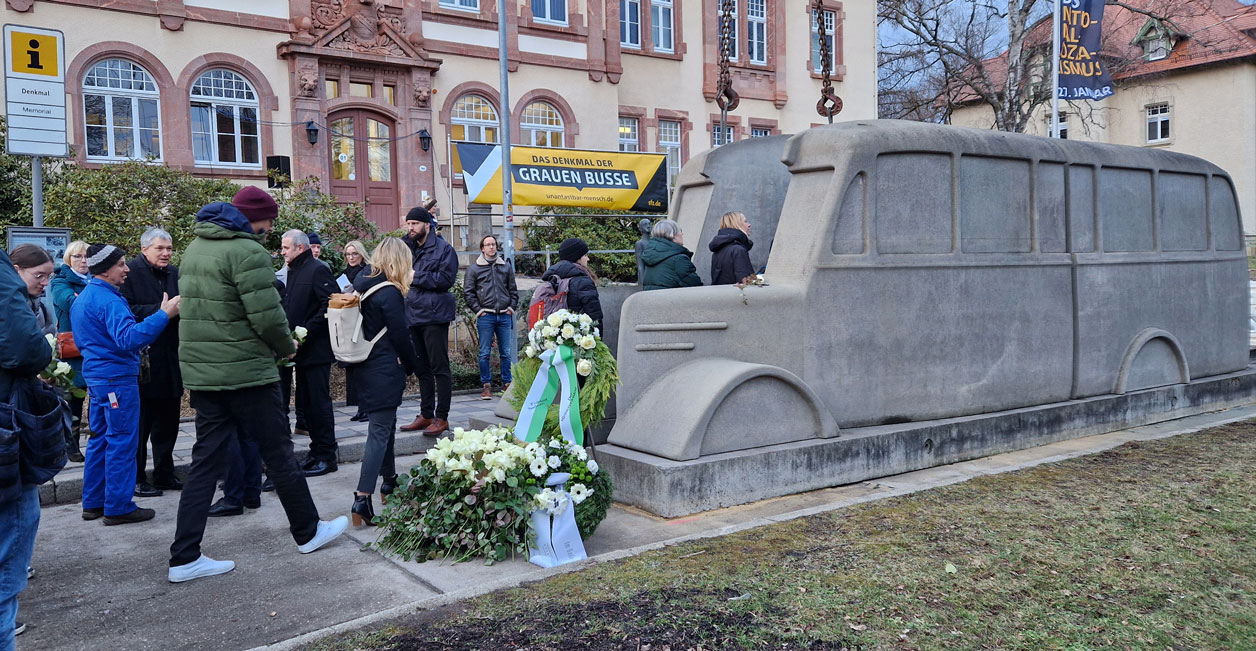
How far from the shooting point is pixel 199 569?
4.84 meters

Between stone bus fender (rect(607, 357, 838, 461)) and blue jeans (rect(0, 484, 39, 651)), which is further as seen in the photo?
stone bus fender (rect(607, 357, 838, 461))

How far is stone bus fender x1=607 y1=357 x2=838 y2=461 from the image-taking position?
18.8ft

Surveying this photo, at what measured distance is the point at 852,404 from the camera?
6.70m

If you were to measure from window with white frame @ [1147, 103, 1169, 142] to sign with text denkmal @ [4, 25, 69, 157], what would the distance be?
39.4 metres

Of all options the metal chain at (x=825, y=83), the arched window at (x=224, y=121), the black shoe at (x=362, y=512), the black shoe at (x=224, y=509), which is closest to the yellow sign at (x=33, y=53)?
the black shoe at (x=224, y=509)

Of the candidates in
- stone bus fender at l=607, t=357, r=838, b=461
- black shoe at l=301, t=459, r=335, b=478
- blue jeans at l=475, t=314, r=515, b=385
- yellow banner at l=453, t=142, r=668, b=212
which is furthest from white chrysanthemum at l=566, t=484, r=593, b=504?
yellow banner at l=453, t=142, r=668, b=212

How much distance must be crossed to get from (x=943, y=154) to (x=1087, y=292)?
199 centimetres

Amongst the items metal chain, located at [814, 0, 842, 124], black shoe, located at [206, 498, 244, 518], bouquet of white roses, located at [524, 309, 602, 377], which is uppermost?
metal chain, located at [814, 0, 842, 124]

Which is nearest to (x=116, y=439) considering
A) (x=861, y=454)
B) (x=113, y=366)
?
(x=113, y=366)

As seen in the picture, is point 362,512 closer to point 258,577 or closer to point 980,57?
point 258,577

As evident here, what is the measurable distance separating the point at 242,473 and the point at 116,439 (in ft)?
2.55

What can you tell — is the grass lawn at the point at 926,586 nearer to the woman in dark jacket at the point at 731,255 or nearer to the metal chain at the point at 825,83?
the woman in dark jacket at the point at 731,255

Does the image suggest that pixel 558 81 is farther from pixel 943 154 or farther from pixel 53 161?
pixel 943 154

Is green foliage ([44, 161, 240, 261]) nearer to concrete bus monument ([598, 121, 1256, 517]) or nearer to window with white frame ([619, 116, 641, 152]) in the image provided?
concrete bus monument ([598, 121, 1256, 517])
